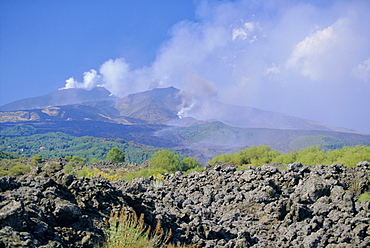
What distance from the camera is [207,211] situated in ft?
43.4

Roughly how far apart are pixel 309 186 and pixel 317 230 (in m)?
4.20

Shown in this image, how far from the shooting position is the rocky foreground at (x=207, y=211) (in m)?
7.36

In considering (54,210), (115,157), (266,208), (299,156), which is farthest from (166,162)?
(54,210)

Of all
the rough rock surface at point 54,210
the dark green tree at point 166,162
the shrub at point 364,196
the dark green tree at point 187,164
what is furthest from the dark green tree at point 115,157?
the rough rock surface at point 54,210

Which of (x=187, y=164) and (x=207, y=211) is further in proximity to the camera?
(x=187, y=164)

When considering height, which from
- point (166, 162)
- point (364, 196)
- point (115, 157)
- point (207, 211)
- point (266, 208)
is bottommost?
point (364, 196)

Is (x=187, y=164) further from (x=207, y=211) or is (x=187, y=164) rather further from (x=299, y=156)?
(x=207, y=211)

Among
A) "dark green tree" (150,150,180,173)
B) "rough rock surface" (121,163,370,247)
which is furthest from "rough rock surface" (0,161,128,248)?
"dark green tree" (150,150,180,173)

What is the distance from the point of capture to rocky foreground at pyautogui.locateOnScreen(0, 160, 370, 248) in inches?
290

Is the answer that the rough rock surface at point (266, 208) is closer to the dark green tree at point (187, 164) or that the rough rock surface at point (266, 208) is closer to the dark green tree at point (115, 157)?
the dark green tree at point (187, 164)

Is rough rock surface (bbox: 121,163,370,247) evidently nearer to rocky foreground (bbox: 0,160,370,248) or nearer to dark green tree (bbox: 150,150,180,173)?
rocky foreground (bbox: 0,160,370,248)

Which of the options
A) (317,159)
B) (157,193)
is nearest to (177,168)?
(317,159)

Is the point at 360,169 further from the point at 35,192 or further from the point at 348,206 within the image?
the point at 35,192

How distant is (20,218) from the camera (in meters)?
Result: 6.71
